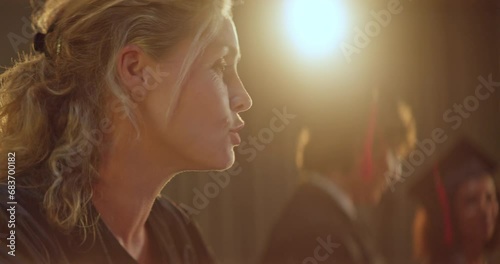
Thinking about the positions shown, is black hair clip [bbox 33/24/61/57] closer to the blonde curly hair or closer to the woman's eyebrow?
the blonde curly hair

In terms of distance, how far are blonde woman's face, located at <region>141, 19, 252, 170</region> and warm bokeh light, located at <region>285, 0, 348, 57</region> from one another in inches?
18.8

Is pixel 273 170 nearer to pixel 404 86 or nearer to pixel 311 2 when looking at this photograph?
pixel 404 86

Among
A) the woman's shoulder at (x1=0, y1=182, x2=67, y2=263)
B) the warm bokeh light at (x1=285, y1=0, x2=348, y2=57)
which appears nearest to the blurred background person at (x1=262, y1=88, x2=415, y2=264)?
the warm bokeh light at (x1=285, y1=0, x2=348, y2=57)

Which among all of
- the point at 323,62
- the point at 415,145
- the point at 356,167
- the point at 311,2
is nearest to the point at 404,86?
the point at 415,145

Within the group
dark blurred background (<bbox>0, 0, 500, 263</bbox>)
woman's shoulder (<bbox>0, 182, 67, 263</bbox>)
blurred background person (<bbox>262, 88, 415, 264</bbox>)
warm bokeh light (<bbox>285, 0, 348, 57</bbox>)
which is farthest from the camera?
dark blurred background (<bbox>0, 0, 500, 263</bbox>)

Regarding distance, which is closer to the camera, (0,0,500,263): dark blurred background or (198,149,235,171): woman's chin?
(198,149,235,171): woman's chin

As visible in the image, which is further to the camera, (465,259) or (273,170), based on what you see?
(273,170)

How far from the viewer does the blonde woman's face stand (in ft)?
3.65

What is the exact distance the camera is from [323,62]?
170 centimetres

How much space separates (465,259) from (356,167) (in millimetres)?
473

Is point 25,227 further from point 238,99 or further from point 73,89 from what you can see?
point 238,99

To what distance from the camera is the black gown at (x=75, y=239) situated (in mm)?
1003

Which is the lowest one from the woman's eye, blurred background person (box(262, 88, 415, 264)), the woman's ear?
blurred background person (box(262, 88, 415, 264))

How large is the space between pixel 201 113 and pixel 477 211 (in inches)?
33.1
